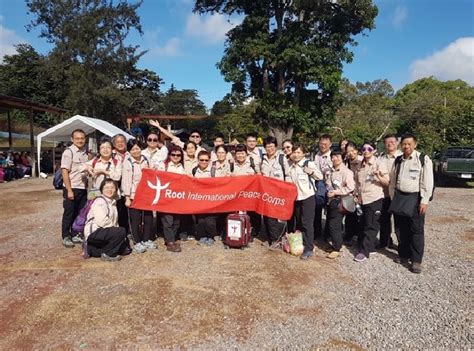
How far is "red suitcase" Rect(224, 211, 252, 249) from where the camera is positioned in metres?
5.84

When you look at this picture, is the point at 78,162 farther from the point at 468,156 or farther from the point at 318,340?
the point at 468,156

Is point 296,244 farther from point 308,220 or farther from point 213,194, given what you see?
point 213,194

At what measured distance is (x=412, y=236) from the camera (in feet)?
16.4

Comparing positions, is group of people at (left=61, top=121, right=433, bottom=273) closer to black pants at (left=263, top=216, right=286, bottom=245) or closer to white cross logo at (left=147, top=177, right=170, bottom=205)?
black pants at (left=263, top=216, right=286, bottom=245)

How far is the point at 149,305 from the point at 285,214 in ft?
8.67

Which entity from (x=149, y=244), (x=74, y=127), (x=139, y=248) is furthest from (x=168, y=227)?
(x=74, y=127)

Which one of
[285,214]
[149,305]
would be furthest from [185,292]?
[285,214]

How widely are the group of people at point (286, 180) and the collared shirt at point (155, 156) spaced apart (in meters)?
0.02

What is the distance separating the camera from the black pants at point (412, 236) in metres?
4.93

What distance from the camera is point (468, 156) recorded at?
13.7 m

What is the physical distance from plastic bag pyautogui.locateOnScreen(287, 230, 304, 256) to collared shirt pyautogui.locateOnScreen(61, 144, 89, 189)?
3387mm

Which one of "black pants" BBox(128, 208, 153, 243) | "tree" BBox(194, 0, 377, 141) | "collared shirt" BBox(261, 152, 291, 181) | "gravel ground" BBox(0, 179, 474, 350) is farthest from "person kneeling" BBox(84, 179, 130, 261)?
"tree" BBox(194, 0, 377, 141)

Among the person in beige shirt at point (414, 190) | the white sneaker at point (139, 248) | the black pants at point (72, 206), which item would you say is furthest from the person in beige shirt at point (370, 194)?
the black pants at point (72, 206)

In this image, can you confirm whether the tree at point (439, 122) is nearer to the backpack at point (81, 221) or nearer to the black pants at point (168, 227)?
the black pants at point (168, 227)
